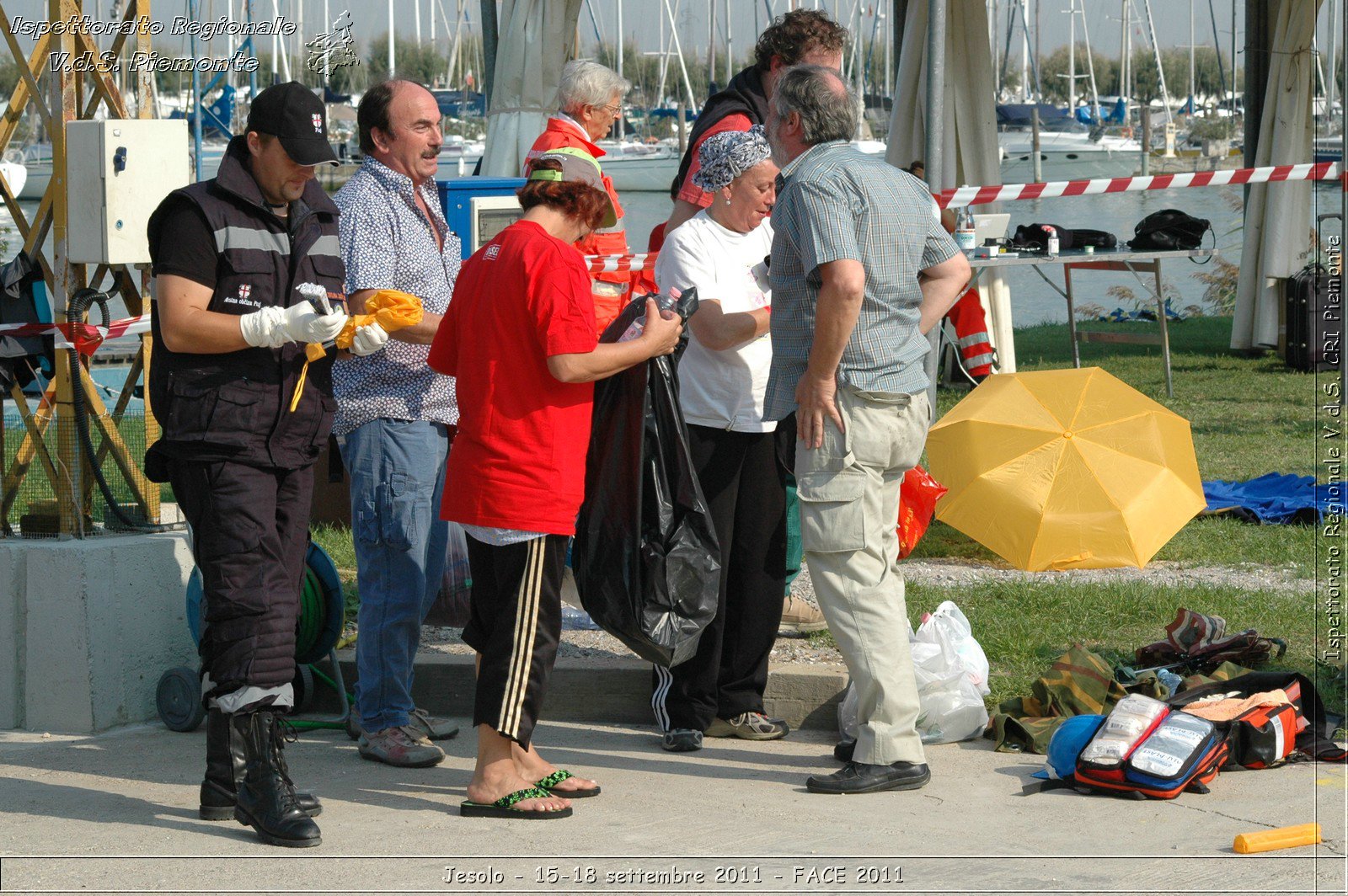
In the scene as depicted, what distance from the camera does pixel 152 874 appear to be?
12.3 feet

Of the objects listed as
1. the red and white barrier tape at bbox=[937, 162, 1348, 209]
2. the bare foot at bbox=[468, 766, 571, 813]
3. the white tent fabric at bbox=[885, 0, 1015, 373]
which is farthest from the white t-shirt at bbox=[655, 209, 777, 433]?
the white tent fabric at bbox=[885, 0, 1015, 373]

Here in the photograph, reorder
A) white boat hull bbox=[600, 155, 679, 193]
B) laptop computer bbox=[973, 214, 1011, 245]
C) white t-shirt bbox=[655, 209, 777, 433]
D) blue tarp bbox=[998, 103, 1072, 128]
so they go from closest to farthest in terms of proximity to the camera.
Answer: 1. white t-shirt bbox=[655, 209, 777, 433]
2. laptop computer bbox=[973, 214, 1011, 245]
3. white boat hull bbox=[600, 155, 679, 193]
4. blue tarp bbox=[998, 103, 1072, 128]

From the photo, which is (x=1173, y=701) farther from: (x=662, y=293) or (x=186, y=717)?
(x=186, y=717)

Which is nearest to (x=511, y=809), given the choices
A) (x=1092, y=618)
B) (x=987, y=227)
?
(x=1092, y=618)

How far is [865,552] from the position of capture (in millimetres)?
4332

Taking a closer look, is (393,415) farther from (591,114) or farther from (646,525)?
(591,114)

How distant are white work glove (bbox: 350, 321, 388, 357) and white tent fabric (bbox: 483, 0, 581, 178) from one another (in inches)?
270

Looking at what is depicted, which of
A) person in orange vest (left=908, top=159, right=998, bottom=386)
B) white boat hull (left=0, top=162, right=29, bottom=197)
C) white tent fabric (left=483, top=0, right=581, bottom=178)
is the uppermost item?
white tent fabric (left=483, top=0, right=581, bottom=178)

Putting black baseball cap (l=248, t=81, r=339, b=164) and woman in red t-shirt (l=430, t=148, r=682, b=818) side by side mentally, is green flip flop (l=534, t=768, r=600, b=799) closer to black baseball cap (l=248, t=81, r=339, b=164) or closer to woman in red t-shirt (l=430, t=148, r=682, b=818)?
woman in red t-shirt (l=430, t=148, r=682, b=818)

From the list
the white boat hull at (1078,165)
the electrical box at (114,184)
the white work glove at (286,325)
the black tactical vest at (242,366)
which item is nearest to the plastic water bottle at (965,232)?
the electrical box at (114,184)

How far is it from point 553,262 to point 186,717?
2223 millimetres

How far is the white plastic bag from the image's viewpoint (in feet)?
16.0

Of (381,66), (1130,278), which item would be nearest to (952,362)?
(1130,278)

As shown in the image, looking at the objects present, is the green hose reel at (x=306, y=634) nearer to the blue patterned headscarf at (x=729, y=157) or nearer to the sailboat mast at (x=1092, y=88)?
the blue patterned headscarf at (x=729, y=157)
